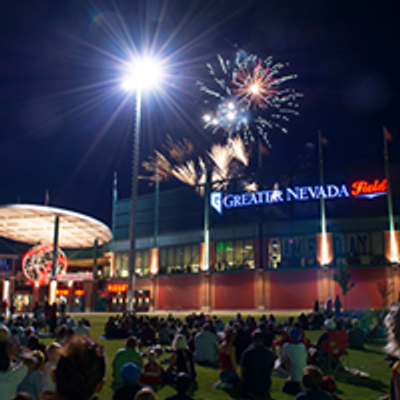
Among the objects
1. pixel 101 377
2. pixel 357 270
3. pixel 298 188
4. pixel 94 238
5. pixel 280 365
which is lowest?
pixel 280 365

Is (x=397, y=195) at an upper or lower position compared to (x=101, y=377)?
upper

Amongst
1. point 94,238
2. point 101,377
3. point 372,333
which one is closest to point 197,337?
point 372,333

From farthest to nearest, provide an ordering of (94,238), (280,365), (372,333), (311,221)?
(94,238) < (311,221) < (372,333) < (280,365)

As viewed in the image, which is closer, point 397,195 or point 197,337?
point 197,337

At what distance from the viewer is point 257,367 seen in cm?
938

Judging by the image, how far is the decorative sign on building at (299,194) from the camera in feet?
155

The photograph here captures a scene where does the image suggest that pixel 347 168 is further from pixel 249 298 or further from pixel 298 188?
pixel 249 298

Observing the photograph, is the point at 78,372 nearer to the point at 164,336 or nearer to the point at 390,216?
the point at 164,336

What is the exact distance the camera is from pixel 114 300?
201ft

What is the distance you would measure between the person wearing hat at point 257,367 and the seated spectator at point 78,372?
6.94 metres

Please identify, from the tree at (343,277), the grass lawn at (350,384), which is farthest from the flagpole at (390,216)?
the grass lawn at (350,384)

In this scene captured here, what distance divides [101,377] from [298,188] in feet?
160

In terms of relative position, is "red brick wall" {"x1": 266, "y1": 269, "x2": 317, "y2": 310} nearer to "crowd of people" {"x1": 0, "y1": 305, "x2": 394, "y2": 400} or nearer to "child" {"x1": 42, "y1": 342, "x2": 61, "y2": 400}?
"crowd of people" {"x1": 0, "y1": 305, "x2": 394, "y2": 400}

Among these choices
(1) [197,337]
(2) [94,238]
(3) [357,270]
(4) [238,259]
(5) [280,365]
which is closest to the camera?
(5) [280,365]
